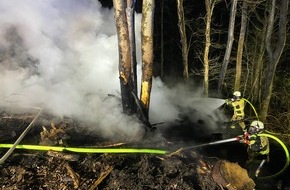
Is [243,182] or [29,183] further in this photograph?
[243,182]

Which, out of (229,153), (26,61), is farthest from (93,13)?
(229,153)

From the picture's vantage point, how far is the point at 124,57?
24.1ft

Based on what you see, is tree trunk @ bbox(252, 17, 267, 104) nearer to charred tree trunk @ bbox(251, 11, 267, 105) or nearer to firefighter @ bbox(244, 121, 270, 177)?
charred tree trunk @ bbox(251, 11, 267, 105)

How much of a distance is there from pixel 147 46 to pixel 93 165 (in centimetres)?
351

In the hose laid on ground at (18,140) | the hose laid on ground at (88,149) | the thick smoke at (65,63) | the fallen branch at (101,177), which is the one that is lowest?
the fallen branch at (101,177)

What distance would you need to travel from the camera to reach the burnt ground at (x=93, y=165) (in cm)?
530

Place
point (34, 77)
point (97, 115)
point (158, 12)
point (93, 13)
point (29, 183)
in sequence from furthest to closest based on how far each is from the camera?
1. point (158, 12)
2. point (93, 13)
3. point (34, 77)
4. point (97, 115)
5. point (29, 183)

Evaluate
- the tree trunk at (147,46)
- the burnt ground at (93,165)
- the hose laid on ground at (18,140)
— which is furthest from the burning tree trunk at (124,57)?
the hose laid on ground at (18,140)

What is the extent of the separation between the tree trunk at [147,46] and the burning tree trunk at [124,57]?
430mm

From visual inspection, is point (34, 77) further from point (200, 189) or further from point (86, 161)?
point (200, 189)

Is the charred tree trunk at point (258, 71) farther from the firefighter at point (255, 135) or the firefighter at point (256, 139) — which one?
the firefighter at point (255, 135)

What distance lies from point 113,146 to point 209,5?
340 inches

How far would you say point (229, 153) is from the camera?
28.6 ft

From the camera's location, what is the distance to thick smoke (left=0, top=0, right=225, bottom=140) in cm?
793
